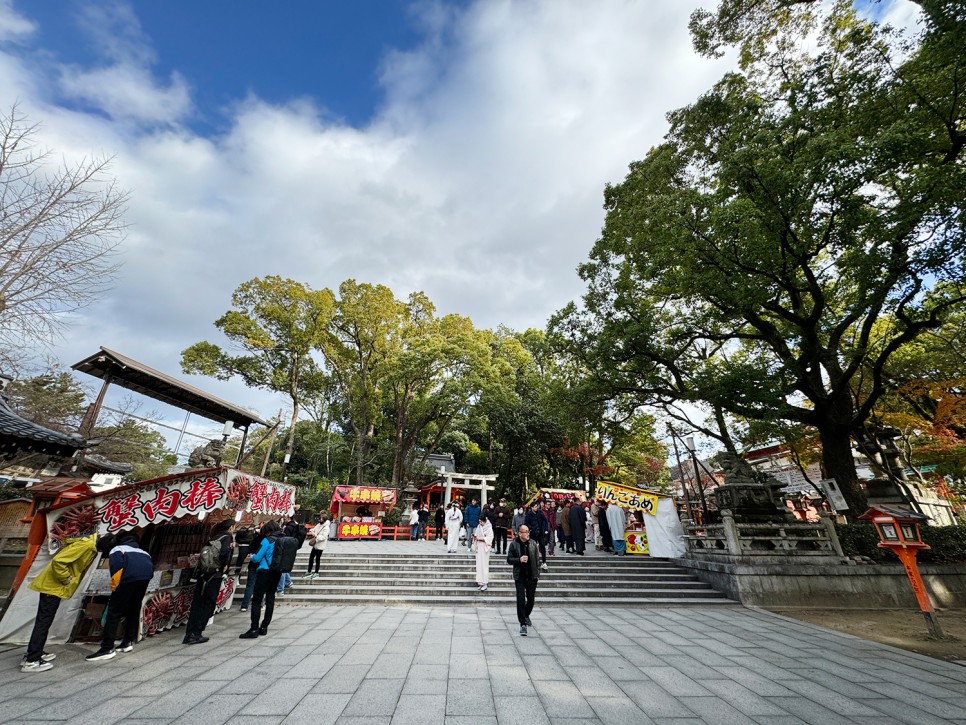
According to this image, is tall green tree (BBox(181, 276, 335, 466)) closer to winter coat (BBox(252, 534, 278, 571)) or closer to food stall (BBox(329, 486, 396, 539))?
food stall (BBox(329, 486, 396, 539))

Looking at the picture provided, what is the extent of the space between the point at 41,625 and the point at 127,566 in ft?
2.61

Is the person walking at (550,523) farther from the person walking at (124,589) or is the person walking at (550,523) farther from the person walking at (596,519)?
the person walking at (124,589)

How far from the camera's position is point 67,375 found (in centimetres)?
1688

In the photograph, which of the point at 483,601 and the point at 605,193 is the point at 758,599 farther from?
the point at 605,193

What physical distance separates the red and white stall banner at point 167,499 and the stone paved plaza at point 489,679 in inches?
58.1

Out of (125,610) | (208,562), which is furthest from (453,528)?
(125,610)

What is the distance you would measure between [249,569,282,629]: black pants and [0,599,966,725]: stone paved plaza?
11.6 inches

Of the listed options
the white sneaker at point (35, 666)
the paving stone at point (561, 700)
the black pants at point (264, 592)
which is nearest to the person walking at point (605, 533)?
the paving stone at point (561, 700)

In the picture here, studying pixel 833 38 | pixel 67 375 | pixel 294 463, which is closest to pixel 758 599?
pixel 833 38

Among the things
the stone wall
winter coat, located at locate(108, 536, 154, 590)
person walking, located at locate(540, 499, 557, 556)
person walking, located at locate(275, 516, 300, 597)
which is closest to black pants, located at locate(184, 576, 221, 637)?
winter coat, located at locate(108, 536, 154, 590)

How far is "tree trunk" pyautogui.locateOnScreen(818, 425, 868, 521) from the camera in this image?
1009 cm

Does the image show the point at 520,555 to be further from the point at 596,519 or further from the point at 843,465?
the point at 843,465

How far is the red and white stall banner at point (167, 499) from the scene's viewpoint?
4.94m

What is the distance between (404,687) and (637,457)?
24.4 meters
